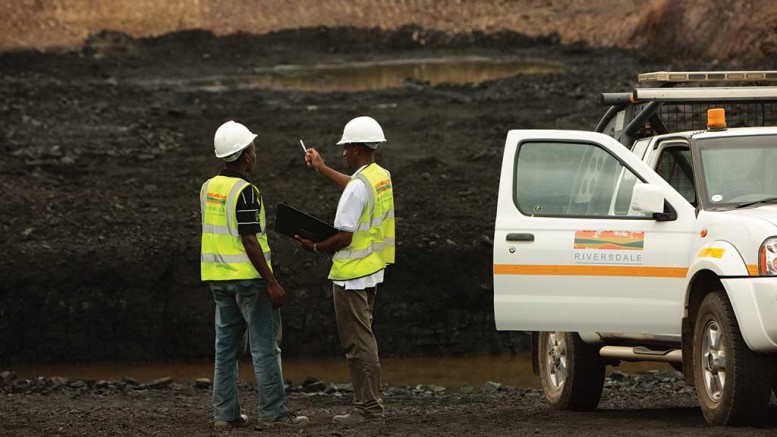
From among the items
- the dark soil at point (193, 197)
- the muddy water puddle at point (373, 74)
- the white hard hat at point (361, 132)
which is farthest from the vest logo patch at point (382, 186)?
the muddy water puddle at point (373, 74)

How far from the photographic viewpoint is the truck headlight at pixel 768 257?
844 cm

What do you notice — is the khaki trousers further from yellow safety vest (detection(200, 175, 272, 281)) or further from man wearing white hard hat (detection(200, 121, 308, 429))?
yellow safety vest (detection(200, 175, 272, 281))

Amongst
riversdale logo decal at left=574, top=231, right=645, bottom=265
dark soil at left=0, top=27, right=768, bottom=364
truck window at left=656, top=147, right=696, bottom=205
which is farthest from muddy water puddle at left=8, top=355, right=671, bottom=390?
riversdale logo decal at left=574, top=231, right=645, bottom=265

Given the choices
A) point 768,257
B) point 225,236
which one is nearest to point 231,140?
point 225,236

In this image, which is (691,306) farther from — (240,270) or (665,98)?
(240,270)

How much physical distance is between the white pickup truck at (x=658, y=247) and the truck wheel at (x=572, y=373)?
28 cm

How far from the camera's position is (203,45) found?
4547cm

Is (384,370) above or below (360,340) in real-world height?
below

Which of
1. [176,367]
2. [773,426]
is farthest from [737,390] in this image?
[176,367]

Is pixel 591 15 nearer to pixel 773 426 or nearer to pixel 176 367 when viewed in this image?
pixel 176 367

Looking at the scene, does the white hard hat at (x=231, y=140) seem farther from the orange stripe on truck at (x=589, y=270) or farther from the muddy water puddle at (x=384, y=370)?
the muddy water puddle at (x=384, y=370)

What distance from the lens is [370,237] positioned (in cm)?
962

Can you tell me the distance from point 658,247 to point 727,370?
1028 millimetres

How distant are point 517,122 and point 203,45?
19.7 m
